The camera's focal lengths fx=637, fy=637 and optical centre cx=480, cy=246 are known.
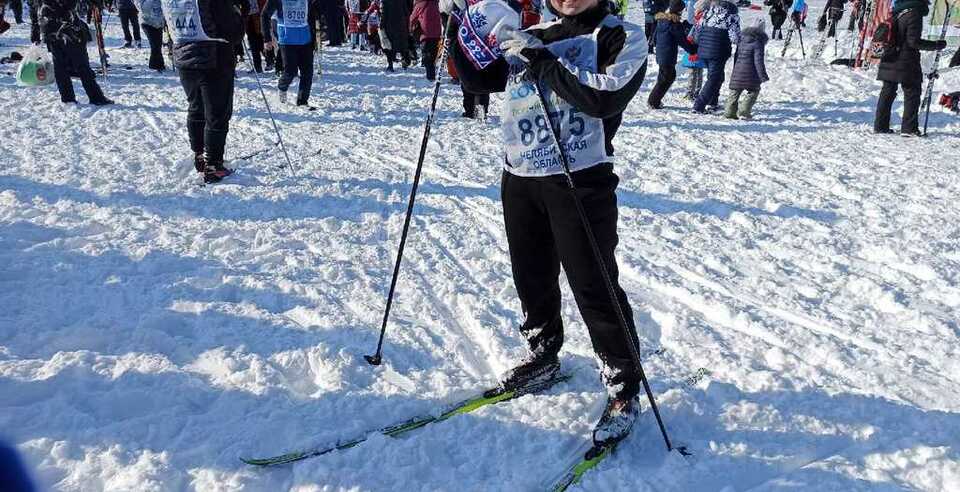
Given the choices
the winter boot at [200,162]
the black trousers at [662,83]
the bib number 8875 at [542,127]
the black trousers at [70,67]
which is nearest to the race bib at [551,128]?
the bib number 8875 at [542,127]

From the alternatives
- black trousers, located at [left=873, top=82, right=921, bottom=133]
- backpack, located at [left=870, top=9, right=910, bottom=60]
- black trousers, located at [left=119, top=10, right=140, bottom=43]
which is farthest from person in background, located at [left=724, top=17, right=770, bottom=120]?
black trousers, located at [left=119, top=10, right=140, bottom=43]

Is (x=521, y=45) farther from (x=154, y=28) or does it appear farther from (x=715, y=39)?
(x=154, y=28)

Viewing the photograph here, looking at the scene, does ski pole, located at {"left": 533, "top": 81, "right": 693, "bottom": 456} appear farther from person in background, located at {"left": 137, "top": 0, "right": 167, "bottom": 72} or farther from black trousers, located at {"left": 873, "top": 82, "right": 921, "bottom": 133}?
person in background, located at {"left": 137, "top": 0, "right": 167, "bottom": 72}

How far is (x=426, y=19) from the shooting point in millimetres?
11406

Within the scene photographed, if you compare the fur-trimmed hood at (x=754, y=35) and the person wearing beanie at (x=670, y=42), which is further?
the person wearing beanie at (x=670, y=42)

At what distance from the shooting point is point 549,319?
3.08 metres

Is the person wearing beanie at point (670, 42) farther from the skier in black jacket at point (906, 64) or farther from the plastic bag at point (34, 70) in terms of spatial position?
the plastic bag at point (34, 70)

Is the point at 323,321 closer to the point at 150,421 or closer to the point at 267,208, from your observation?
the point at 150,421

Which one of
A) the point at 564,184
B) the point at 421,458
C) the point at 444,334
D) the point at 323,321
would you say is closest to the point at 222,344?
the point at 323,321

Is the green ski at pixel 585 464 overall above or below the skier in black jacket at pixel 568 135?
below

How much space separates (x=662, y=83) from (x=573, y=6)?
8.09m

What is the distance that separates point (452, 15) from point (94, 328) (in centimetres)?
260

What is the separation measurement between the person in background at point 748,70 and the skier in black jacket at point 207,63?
273 inches

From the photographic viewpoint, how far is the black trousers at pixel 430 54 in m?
11.8
